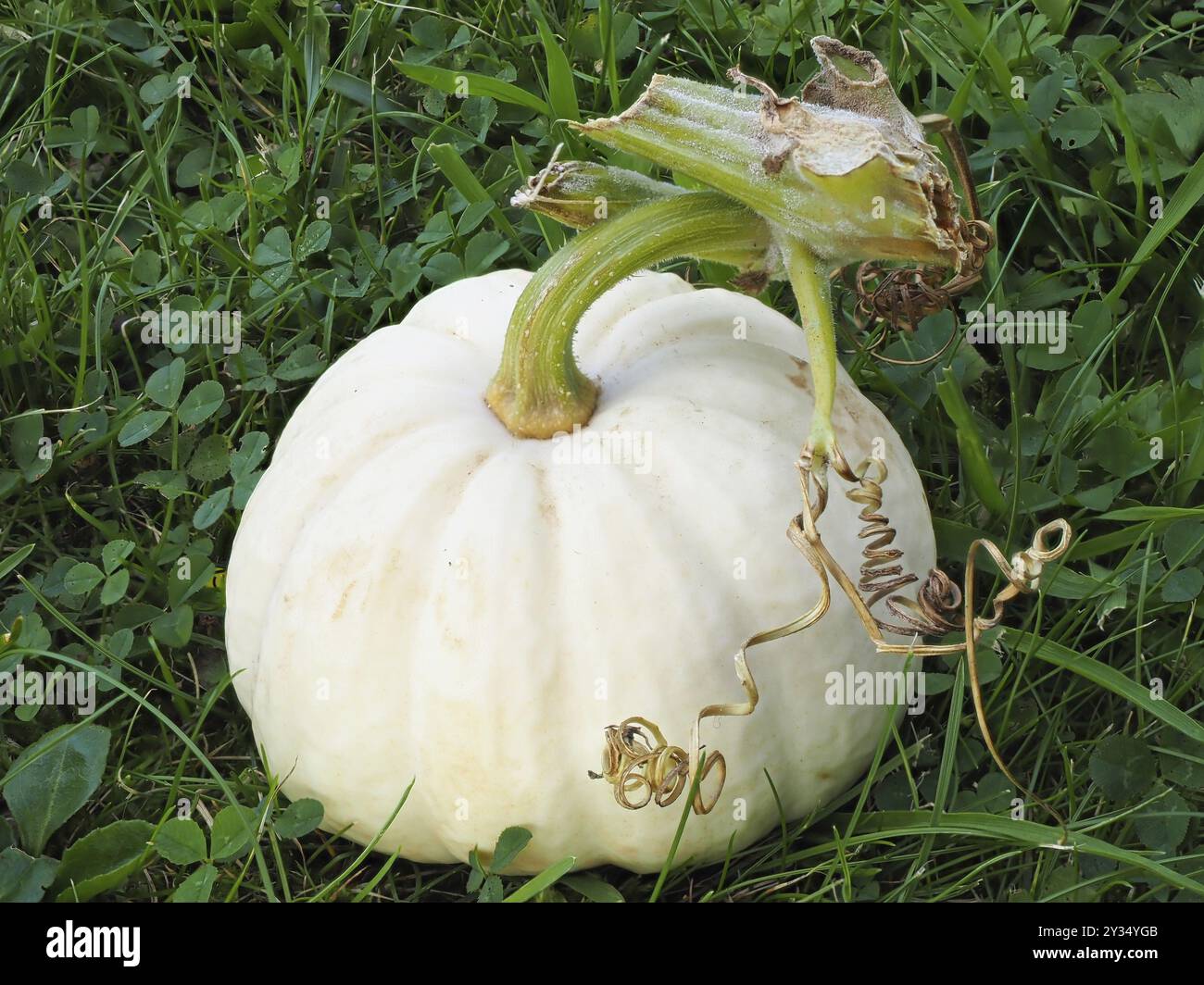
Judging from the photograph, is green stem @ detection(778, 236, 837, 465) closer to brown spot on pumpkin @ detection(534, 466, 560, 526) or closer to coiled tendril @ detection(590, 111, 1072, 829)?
coiled tendril @ detection(590, 111, 1072, 829)

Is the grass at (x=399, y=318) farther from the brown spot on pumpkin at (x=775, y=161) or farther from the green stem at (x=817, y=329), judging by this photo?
the brown spot on pumpkin at (x=775, y=161)

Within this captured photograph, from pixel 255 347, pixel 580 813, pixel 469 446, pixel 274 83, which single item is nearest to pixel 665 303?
pixel 469 446

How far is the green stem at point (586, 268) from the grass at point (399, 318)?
1.61 feet

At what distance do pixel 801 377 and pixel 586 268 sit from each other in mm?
390

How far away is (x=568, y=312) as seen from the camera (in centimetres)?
200

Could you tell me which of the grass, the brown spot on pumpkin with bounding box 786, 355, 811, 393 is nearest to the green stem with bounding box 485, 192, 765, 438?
the brown spot on pumpkin with bounding box 786, 355, 811, 393

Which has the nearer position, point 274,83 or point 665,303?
point 665,303

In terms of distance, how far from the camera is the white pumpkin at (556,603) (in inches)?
75.4

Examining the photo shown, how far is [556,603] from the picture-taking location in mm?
1925

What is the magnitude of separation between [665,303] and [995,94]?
3.79 ft

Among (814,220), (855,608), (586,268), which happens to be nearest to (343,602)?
(586,268)

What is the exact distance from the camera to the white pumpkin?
1.92 meters

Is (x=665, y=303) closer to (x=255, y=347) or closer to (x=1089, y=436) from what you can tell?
(x=1089, y=436)

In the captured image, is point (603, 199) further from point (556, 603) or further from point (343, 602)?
point (343, 602)
